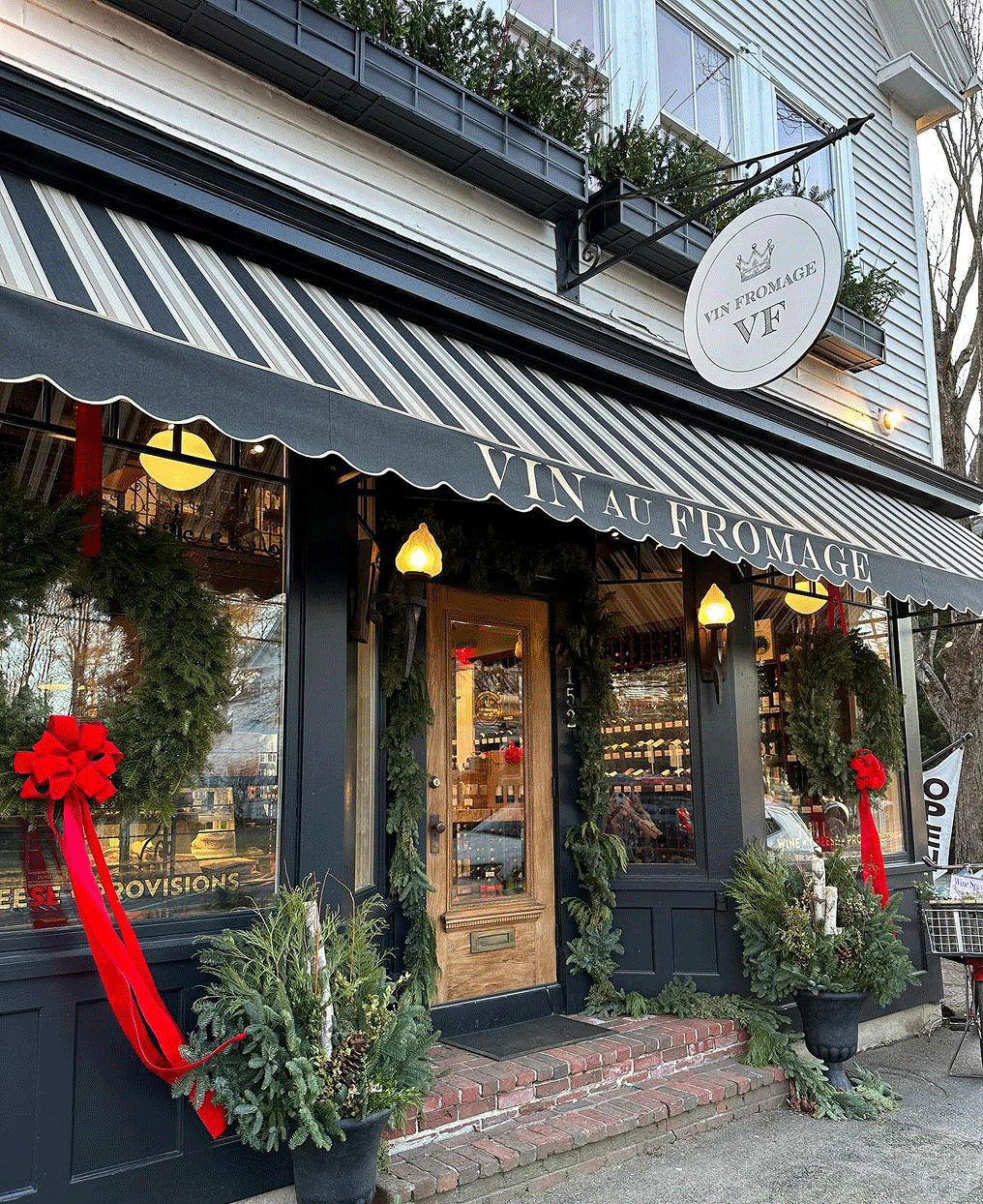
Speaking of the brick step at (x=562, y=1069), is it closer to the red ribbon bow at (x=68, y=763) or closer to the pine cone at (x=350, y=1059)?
the pine cone at (x=350, y=1059)

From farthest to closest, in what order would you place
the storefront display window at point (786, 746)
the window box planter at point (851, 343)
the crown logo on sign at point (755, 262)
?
the window box planter at point (851, 343), the storefront display window at point (786, 746), the crown logo on sign at point (755, 262)

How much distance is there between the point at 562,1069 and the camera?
16.7 feet

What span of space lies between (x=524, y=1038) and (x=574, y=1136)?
920 mm

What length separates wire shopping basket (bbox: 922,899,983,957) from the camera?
19.7ft

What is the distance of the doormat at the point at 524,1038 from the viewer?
534cm

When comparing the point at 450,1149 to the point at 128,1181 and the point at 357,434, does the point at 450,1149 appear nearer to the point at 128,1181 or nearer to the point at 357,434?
the point at 128,1181

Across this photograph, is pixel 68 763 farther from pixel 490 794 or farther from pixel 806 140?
pixel 806 140

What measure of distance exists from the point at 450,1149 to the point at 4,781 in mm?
2575

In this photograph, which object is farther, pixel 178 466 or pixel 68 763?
pixel 178 466

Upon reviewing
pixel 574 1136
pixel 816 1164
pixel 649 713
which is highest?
pixel 649 713

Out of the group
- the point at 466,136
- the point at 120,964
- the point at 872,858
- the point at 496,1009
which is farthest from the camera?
the point at 872,858

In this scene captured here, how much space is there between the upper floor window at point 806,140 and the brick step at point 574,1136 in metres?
6.99

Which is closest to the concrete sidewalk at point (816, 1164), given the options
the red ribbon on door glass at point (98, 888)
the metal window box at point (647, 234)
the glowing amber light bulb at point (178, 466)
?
the red ribbon on door glass at point (98, 888)

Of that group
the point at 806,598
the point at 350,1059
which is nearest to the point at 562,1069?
the point at 350,1059
